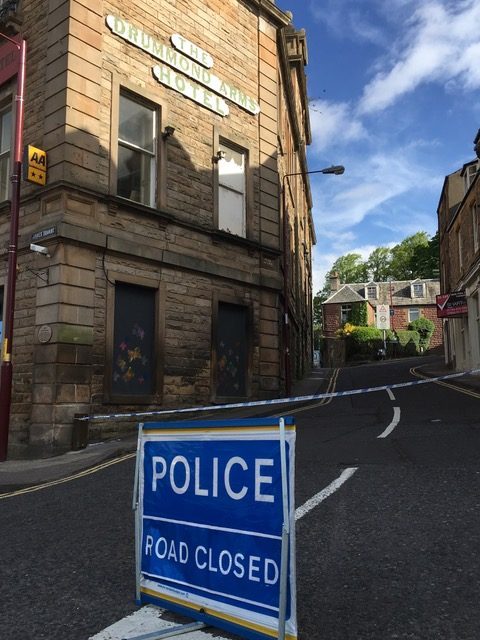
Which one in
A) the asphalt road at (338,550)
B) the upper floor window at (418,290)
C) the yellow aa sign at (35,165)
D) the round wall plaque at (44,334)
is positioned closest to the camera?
the asphalt road at (338,550)

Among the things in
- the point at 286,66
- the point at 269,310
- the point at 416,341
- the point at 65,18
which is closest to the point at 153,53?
the point at 65,18

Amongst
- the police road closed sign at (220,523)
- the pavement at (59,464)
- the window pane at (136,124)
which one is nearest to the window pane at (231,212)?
the window pane at (136,124)

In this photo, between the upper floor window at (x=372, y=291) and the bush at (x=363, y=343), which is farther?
the upper floor window at (x=372, y=291)

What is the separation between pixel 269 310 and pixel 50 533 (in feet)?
39.1

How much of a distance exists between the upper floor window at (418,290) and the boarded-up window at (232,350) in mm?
52271

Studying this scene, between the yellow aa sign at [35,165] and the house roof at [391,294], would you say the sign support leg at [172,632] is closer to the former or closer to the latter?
the yellow aa sign at [35,165]

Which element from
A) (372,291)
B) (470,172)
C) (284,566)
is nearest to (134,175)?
(284,566)

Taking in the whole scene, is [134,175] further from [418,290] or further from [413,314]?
[418,290]

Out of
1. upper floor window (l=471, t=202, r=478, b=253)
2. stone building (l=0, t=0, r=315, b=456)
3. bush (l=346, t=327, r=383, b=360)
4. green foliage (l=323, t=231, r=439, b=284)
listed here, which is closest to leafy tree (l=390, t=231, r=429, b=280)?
green foliage (l=323, t=231, r=439, b=284)

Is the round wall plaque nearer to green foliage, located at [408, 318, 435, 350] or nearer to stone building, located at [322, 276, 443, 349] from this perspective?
stone building, located at [322, 276, 443, 349]

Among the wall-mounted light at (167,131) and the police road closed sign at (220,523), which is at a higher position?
the wall-mounted light at (167,131)

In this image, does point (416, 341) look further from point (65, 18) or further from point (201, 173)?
point (65, 18)

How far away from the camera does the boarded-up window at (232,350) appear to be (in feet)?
48.6

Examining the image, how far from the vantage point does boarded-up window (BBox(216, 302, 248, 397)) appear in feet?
48.6
